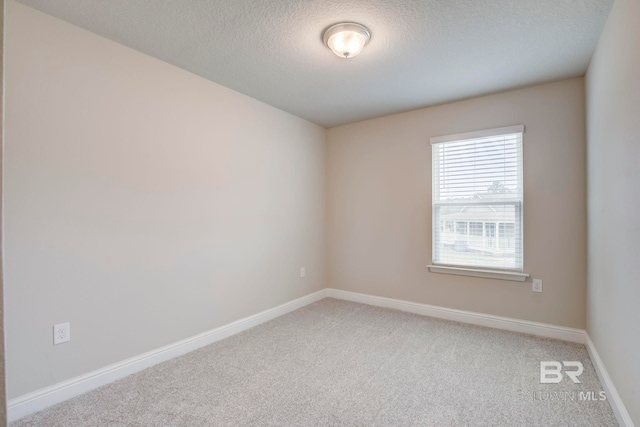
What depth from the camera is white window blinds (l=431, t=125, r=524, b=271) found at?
3051 millimetres

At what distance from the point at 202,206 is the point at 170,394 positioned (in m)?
1.46

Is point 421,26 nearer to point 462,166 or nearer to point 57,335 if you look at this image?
point 462,166

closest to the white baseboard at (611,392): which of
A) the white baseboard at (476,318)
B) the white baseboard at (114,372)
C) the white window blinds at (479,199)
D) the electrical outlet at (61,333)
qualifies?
the white baseboard at (476,318)

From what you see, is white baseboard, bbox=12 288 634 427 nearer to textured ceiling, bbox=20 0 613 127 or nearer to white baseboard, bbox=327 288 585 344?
white baseboard, bbox=327 288 585 344

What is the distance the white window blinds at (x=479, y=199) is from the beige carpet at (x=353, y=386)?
80cm

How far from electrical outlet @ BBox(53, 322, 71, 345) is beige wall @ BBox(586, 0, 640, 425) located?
10.4 feet

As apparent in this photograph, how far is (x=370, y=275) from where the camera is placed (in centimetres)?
399

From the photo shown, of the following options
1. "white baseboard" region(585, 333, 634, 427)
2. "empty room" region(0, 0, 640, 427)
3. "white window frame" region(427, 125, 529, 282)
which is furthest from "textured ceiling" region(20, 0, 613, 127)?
"white baseboard" region(585, 333, 634, 427)

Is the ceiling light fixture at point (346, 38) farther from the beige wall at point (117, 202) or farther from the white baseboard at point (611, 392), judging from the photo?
the white baseboard at point (611, 392)

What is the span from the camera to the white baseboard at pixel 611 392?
1.63 m
